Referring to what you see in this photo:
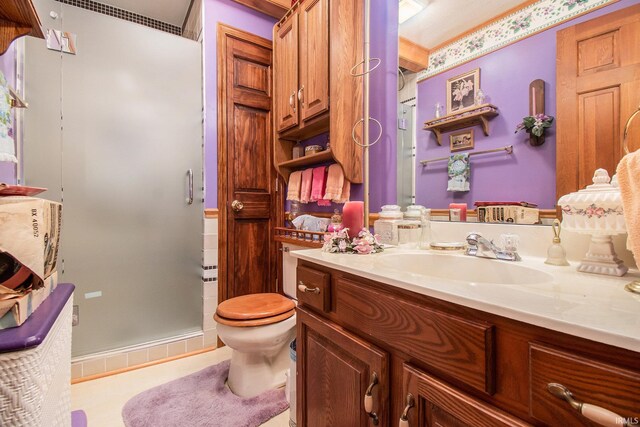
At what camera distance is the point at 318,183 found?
1689mm

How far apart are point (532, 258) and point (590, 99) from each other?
1.61ft

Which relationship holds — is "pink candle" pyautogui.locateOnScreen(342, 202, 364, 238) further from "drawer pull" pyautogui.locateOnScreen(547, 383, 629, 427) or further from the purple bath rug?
the purple bath rug

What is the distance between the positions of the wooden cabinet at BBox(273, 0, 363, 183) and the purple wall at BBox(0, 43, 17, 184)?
1.33 meters

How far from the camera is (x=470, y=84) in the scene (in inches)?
43.3

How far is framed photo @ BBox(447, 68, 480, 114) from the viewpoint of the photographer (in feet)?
3.59

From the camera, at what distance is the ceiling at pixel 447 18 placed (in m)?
1.05

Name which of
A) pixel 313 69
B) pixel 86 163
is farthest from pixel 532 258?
pixel 86 163

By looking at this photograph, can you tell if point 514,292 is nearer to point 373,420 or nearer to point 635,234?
point 635,234

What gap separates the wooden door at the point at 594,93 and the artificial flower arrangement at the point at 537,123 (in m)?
0.03

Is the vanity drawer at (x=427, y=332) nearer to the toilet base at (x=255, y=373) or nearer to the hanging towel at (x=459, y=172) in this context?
the hanging towel at (x=459, y=172)

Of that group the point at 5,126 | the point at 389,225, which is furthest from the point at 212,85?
the point at 389,225

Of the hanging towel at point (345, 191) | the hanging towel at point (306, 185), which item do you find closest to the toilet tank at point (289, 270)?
the hanging towel at point (306, 185)

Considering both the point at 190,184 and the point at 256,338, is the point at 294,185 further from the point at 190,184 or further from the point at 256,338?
the point at 256,338

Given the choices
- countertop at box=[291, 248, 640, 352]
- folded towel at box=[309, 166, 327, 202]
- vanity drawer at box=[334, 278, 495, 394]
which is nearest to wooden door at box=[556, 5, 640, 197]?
countertop at box=[291, 248, 640, 352]
